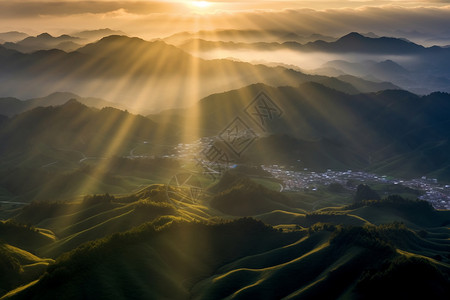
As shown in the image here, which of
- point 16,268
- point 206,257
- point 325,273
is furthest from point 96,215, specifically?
point 325,273

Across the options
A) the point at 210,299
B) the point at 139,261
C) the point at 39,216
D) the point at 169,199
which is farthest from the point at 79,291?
the point at 39,216

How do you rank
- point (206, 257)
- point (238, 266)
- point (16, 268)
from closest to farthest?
point (16, 268) < point (238, 266) < point (206, 257)

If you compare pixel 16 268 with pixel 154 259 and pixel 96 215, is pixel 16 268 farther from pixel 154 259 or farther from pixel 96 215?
pixel 96 215

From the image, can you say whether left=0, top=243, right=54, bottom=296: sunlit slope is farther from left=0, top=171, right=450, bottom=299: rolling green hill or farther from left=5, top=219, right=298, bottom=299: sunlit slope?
left=5, top=219, right=298, bottom=299: sunlit slope

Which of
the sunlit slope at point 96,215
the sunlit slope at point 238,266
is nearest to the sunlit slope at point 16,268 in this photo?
the sunlit slope at point 96,215

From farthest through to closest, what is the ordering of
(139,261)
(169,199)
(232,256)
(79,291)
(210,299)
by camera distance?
1. (169,199)
2. (232,256)
3. (139,261)
4. (210,299)
5. (79,291)

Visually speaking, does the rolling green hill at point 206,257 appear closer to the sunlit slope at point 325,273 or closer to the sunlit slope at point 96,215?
the sunlit slope at point 325,273

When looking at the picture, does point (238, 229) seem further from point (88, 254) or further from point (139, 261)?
point (88, 254)

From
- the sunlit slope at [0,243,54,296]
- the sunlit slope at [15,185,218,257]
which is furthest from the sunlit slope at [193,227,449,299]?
the sunlit slope at [0,243,54,296]

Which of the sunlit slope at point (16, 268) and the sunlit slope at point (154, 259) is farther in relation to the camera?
the sunlit slope at point (16, 268)

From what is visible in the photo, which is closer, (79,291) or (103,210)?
(79,291)

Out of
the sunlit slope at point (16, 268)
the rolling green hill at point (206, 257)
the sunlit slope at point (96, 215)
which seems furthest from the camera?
the sunlit slope at point (96, 215)
